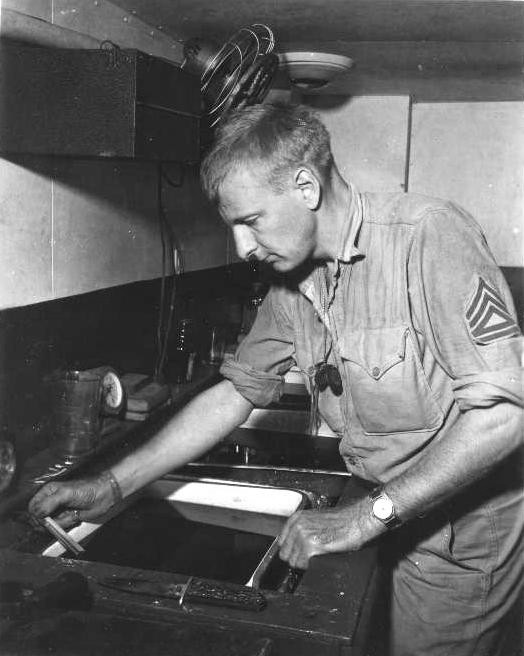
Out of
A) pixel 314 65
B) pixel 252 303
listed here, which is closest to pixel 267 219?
pixel 314 65

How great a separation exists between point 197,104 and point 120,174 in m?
0.49

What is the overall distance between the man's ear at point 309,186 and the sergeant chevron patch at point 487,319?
0.38 metres

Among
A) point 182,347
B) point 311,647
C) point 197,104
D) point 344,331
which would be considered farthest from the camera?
point 182,347

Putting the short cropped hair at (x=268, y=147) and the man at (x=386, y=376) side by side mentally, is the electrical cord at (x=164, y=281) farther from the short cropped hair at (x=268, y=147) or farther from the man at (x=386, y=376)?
the short cropped hair at (x=268, y=147)

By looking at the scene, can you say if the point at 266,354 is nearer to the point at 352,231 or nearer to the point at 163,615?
the point at 352,231

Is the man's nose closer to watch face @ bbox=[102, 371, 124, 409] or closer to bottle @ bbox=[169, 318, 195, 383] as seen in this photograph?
watch face @ bbox=[102, 371, 124, 409]

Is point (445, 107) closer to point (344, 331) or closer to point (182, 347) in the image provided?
point (182, 347)

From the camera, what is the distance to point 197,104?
5.97 feet

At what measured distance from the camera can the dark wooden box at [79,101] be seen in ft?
4.78

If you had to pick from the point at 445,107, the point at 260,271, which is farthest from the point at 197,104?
the point at 445,107

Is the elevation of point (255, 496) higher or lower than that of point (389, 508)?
lower

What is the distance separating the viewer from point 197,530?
1773 millimetres

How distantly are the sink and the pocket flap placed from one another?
37 cm

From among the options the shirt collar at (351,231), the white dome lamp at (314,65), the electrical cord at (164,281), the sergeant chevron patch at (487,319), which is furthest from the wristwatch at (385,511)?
the white dome lamp at (314,65)
